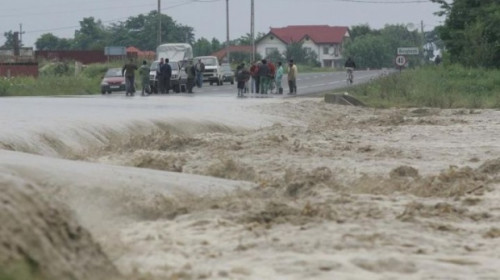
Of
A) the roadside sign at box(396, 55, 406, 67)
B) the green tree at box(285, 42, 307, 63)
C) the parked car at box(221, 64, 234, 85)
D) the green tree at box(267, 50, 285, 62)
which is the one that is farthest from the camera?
the green tree at box(285, 42, 307, 63)

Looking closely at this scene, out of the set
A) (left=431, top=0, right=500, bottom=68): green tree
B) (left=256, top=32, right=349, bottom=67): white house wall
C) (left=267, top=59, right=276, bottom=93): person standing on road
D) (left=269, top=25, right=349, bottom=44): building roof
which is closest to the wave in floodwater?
(left=267, top=59, right=276, bottom=93): person standing on road

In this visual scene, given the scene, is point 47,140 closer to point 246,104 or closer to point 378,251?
point 378,251

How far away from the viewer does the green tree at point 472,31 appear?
50094 millimetres

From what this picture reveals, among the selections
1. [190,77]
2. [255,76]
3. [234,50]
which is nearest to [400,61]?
[190,77]

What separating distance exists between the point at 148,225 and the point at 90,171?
184cm

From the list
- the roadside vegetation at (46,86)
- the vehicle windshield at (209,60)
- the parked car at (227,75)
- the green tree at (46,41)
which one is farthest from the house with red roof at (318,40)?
the roadside vegetation at (46,86)

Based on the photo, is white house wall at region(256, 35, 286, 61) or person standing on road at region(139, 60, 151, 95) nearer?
person standing on road at region(139, 60, 151, 95)

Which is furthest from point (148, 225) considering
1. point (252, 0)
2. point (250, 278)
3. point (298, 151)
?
point (252, 0)

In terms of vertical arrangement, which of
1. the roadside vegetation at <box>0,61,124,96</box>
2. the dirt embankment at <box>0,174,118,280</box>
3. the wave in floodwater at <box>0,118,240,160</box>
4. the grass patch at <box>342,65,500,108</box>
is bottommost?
the roadside vegetation at <box>0,61,124,96</box>

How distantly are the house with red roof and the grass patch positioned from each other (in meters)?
109

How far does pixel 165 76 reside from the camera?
160ft

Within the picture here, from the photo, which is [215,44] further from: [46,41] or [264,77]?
[264,77]

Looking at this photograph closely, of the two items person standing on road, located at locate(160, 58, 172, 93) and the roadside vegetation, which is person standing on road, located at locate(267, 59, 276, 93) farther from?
the roadside vegetation

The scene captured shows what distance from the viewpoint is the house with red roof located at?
6235 inches
